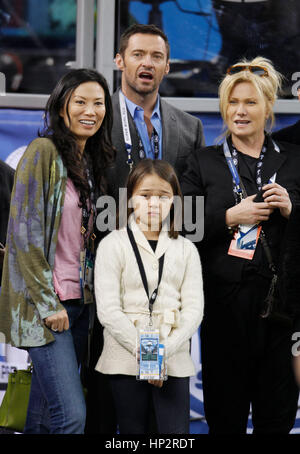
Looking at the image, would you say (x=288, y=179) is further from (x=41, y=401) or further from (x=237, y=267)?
(x=41, y=401)

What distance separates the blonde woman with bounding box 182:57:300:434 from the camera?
334 cm

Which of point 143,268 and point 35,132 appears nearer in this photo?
point 143,268

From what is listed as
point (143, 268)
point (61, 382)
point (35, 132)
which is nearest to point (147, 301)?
point (143, 268)

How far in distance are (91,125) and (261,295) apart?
117 centimetres

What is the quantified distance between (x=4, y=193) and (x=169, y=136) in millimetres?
1071

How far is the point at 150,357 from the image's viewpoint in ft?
9.69

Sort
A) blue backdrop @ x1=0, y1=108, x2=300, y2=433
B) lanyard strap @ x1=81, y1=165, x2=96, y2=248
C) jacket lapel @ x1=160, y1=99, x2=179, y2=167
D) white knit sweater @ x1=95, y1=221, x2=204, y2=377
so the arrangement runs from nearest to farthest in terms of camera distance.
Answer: white knit sweater @ x1=95, y1=221, x2=204, y2=377 → lanyard strap @ x1=81, y1=165, x2=96, y2=248 → jacket lapel @ x1=160, y1=99, x2=179, y2=167 → blue backdrop @ x1=0, y1=108, x2=300, y2=433

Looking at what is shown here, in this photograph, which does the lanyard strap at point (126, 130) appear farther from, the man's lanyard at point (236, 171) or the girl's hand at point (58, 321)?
the girl's hand at point (58, 321)

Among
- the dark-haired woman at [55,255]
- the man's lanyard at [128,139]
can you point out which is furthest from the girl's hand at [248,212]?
the dark-haired woman at [55,255]

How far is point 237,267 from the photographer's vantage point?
3334 millimetres

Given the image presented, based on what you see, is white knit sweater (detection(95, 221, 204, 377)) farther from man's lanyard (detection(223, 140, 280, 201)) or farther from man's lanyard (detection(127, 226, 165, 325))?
man's lanyard (detection(223, 140, 280, 201))

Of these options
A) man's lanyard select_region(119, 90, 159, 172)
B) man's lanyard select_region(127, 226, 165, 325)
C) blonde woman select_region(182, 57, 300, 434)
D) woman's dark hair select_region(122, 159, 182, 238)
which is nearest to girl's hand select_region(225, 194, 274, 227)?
blonde woman select_region(182, 57, 300, 434)

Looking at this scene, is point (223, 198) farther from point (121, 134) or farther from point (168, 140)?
point (121, 134)

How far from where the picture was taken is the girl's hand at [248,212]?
3.31 m
